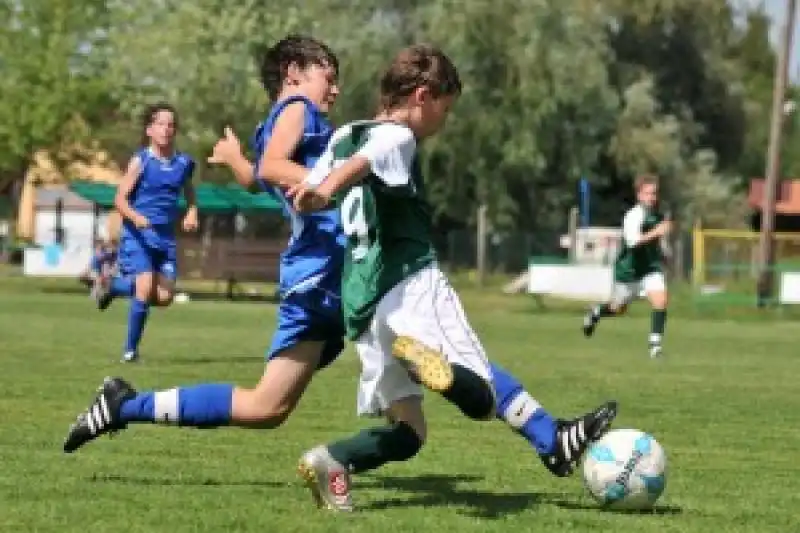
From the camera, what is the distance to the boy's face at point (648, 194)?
18.9m

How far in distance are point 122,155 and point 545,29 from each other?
1837 centimetres

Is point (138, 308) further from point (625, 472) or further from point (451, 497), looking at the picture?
point (625, 472)

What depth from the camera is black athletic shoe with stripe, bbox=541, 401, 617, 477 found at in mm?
6566

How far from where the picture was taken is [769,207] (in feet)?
122

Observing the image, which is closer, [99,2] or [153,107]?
[153,107]

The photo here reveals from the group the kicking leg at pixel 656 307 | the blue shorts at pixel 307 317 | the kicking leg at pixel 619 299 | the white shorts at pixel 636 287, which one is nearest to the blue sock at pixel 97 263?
the kicking leg at pixel 619 299

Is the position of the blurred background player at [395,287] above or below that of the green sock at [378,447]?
above

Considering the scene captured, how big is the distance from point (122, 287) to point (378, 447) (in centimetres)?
960

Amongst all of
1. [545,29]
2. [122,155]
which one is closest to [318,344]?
[545,29]

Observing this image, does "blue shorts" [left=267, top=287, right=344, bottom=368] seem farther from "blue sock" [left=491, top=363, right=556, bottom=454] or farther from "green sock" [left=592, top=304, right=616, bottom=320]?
"green sock" [left=592, top=304, right=616, bottom=320]

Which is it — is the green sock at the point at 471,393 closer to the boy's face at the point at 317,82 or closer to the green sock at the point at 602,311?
the boy's face at the point at 317,82

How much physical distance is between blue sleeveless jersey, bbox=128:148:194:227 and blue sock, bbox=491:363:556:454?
26.9 ft

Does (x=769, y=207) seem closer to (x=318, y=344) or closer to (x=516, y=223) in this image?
(x=516, y=223)

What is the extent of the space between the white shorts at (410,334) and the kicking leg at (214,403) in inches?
20.7
